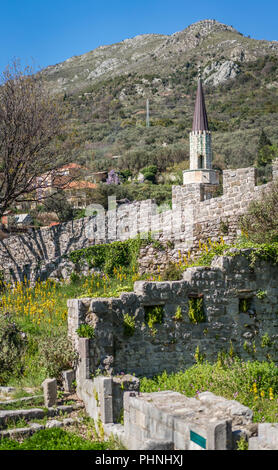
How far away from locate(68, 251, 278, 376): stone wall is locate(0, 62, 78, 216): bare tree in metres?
11.6

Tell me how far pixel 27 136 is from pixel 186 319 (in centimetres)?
1279

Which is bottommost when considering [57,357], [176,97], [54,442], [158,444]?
[54,442]

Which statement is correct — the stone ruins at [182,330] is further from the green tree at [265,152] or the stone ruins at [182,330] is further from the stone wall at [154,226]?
the green tree at [265,152]

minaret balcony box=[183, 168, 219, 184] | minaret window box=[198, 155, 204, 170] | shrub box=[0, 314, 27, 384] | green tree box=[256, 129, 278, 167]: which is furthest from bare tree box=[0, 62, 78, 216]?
green tree box=[256, 129, 278, 167]

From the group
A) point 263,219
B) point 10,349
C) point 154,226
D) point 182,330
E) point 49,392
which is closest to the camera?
point 49,392

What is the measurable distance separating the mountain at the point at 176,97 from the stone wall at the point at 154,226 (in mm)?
20357

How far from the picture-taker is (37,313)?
1238 cm

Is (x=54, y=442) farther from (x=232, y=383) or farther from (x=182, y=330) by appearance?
(x=182, y=330)

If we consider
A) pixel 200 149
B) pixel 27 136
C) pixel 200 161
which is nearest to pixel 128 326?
pixel 27 136

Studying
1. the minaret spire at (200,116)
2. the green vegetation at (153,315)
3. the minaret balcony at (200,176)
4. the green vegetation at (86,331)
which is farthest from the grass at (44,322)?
the minaret spire at (200,116)

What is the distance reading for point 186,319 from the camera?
989 cm

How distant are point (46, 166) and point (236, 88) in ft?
208

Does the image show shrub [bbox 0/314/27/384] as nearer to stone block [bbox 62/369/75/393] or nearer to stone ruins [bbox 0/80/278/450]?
stone block [bbox 62/369/75/393]
